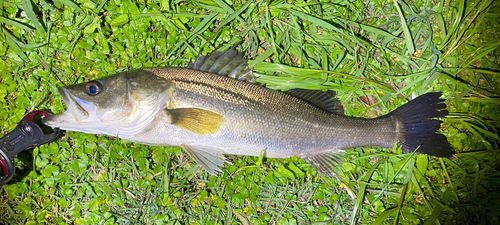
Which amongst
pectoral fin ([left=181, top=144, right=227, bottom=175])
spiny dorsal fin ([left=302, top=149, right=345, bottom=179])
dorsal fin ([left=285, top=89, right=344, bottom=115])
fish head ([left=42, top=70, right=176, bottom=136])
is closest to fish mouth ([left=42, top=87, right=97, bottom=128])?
fish head ([left=42, top=70, right=176, bottom=136])

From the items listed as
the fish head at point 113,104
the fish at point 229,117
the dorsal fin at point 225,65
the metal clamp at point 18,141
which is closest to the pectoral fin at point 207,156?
the fish at point 229,117

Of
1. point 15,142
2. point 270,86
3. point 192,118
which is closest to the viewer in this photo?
point 192,118

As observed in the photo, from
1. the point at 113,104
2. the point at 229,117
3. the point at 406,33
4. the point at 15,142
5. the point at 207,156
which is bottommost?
the point at 15,142

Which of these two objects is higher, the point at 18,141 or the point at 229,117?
the point at 229,117

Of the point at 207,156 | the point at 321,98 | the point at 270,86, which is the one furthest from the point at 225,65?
the point at 321,98

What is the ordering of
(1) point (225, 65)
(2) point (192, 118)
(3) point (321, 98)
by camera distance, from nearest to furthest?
(2) point (192, 118)
(1) point (225, 65)
(3) point (321, 98)

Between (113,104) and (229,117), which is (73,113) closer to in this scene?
(113,104)

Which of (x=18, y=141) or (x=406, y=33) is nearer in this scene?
(x=18, y=141)

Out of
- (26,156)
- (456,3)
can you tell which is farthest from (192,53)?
(456,3)
